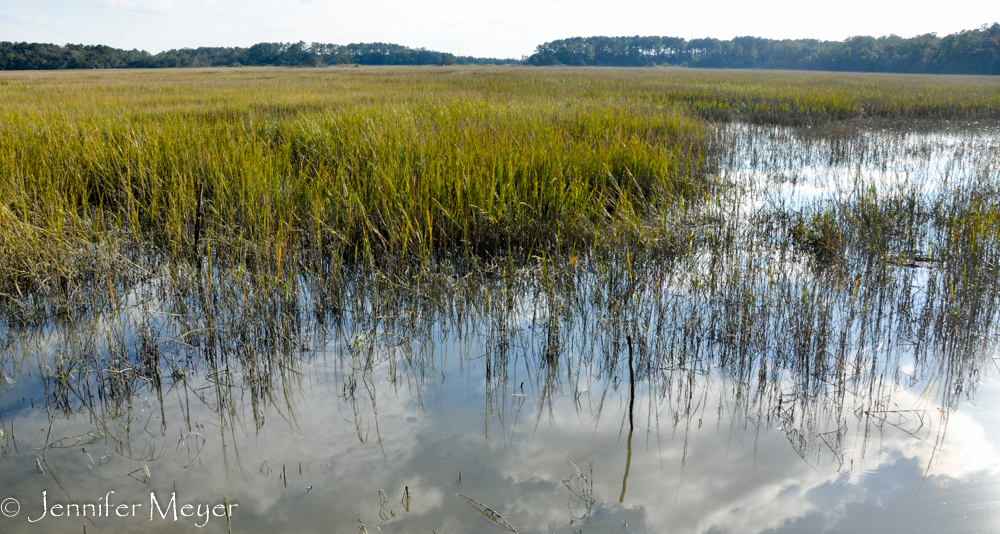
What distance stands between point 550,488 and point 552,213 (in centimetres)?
297

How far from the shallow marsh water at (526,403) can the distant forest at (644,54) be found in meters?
57.2

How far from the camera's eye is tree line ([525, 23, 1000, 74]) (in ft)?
157

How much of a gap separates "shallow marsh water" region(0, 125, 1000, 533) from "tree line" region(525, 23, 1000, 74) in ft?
188

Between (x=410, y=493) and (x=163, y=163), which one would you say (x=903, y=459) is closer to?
(x=410, y=493)

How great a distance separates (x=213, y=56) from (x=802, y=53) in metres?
85.0

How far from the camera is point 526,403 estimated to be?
2482 mm

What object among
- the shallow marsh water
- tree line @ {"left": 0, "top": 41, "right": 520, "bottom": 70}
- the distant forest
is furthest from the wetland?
tree line @ {"left": 0, "top": 41, "right": 520, "bottom": 70}

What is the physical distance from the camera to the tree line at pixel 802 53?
47750 millimetres

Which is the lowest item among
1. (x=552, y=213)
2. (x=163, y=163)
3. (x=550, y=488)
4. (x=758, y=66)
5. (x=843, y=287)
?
(x=550, y=488)

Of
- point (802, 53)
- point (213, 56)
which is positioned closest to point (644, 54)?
point (802, 53)

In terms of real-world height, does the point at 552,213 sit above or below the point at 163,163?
below

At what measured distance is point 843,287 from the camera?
362 cm

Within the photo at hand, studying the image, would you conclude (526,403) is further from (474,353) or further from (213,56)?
(213,56)

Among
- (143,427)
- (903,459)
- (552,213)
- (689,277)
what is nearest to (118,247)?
(143,427)
